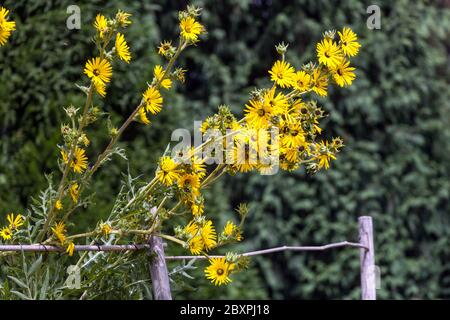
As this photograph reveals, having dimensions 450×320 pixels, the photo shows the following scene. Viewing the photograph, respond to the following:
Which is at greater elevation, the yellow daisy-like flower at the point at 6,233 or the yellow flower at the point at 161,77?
the yellow flower at the point at 161,77

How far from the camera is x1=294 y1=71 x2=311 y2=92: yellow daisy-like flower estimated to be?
5.49ft

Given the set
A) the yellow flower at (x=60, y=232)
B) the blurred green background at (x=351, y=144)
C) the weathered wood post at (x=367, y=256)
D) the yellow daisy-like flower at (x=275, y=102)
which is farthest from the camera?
the blurred green background at (x=351, y=144)

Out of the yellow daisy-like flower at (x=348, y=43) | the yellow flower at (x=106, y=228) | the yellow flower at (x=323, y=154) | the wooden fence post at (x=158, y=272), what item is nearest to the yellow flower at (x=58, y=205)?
the yellow flower at (x=106, y=228)

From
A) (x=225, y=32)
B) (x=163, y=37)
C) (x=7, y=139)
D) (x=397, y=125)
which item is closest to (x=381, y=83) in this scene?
(x=397, y=125)

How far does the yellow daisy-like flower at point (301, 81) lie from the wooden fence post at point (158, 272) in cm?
48

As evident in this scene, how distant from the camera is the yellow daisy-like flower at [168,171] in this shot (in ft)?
5.36

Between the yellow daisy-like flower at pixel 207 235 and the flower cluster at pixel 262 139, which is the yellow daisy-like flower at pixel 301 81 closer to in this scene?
the flower cluster at pixel 262 139

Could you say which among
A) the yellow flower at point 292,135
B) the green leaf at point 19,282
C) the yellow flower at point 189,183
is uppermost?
the yellow flower at point 292,135

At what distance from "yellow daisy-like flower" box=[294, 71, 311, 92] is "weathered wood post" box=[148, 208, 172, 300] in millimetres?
437

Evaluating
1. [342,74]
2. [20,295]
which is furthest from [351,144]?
[20,295]

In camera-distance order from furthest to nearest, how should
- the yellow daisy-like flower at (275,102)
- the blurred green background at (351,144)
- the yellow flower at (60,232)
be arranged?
the blurred green background at (351,144) → the yellow flower at (60,232) → the yellow daisy-like flower at (275,102)

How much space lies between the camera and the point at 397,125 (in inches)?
194

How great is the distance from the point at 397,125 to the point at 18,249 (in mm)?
3598
